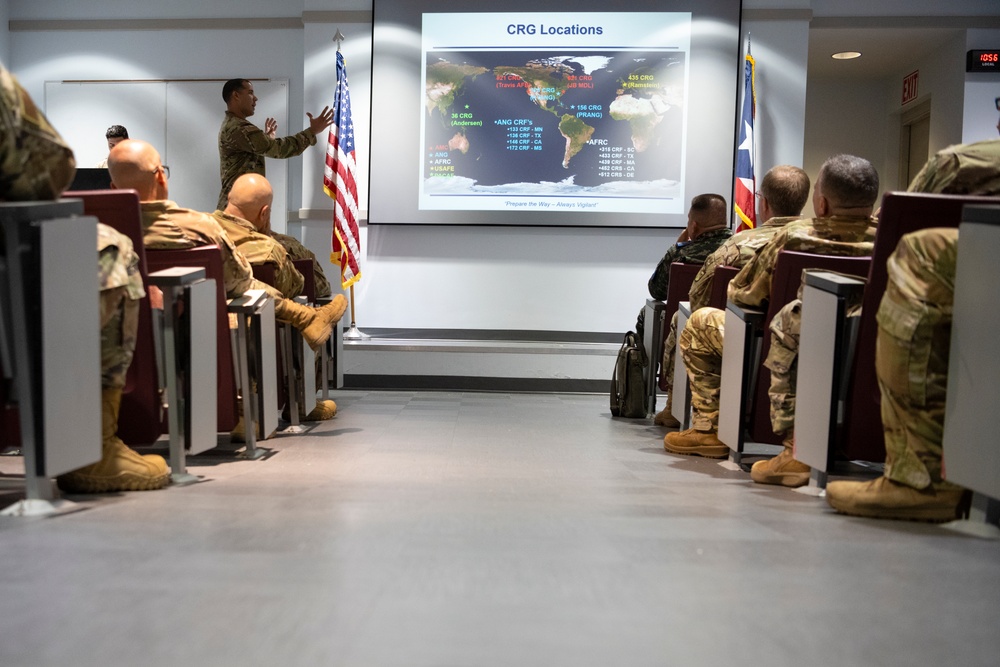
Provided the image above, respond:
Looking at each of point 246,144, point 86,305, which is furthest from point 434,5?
point 86,305

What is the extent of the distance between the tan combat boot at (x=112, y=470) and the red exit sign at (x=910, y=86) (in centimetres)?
852

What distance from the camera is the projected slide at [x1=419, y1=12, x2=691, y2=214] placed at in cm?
719

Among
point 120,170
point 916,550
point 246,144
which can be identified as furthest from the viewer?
point 246,144

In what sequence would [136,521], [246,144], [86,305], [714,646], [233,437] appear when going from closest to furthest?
[714,646] → [136,521] → [86,305] → [233,437] → [246,144]

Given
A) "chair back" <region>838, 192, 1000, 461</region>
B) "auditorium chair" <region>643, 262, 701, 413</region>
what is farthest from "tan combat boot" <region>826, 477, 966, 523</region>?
"auditorium chair" <region>643, 262, 701, 413</region>

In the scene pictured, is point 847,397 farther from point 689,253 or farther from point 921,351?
point 689,253

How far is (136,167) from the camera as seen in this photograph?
117 inches

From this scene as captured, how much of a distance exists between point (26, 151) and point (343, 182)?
5.10 m

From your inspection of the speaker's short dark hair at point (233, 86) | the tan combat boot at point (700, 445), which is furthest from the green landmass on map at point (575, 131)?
the tan combat boot at point (700, 445)

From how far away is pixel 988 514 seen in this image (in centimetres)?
200

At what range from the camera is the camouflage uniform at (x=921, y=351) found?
6.86 feet

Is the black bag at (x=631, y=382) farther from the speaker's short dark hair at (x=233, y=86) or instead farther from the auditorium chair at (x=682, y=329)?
the speaker's short dark hair at (x=233, y=86)

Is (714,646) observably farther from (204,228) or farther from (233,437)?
(233,437)

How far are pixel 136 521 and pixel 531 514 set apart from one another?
830 mm
